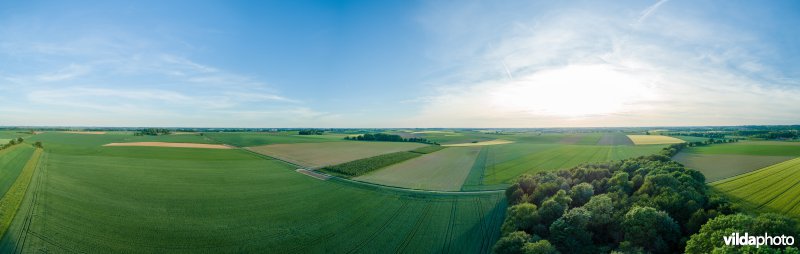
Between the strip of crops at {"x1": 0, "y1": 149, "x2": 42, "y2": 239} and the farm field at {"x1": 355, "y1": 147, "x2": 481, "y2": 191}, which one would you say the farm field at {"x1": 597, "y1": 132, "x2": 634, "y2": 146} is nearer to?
the farm field at {"x1": 355, "y1": 147, "x2": 481, "y2": 191}

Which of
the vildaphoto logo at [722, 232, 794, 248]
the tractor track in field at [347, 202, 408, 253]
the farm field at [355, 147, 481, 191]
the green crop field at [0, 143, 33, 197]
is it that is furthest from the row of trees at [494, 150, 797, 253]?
the green crop field at [0, 143, 33, 197]

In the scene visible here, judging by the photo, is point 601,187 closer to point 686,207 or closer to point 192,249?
point 686,207

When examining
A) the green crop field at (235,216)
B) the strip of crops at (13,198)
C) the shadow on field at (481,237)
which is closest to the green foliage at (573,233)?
the shadow on field at (481,237)

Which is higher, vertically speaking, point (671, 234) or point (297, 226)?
point (671, 234)

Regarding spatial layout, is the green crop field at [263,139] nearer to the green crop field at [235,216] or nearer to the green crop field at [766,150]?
the green crop field at [235,216]

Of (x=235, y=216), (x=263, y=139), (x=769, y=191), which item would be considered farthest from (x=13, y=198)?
(x=263, y=139)

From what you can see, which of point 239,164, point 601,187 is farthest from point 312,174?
point 601,187

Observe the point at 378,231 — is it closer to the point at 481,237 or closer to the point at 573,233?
the point at 481,237
